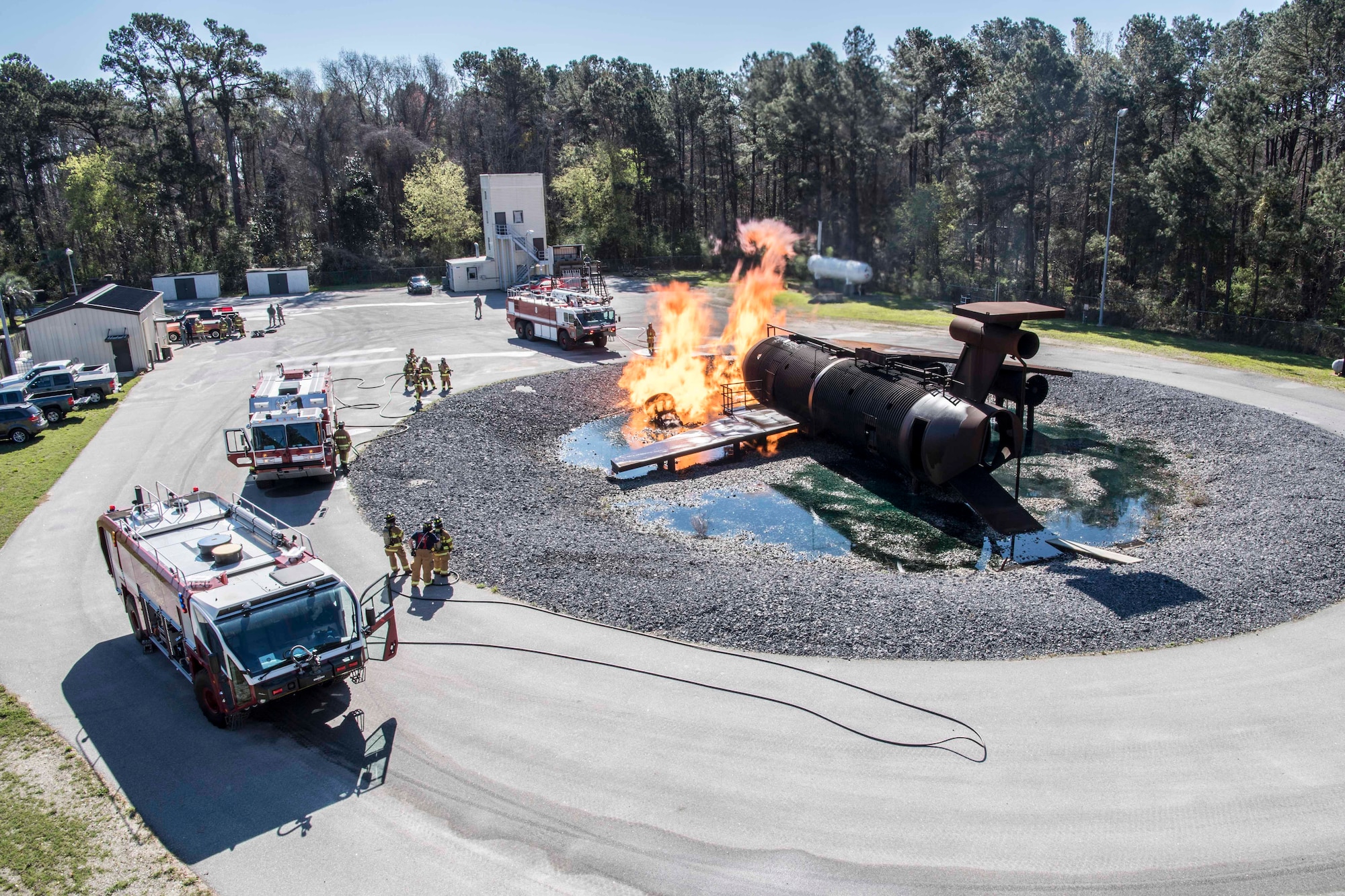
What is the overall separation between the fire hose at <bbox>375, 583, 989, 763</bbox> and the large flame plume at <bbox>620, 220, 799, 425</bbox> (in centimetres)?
1658

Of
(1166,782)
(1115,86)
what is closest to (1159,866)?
(1166,782)

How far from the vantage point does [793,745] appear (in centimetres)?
1320

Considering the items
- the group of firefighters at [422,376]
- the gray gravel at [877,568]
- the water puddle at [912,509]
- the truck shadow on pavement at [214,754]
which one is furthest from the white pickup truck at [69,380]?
the truck shadow on pavement at [214,754]

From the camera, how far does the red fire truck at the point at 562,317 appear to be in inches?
1710

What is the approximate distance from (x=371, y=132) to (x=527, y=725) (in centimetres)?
8574

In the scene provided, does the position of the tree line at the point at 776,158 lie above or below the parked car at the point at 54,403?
above

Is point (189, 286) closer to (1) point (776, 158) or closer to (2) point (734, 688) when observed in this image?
(1) point (776, 158)

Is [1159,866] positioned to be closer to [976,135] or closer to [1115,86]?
[1115,86]

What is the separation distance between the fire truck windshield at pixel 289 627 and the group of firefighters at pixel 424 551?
15.5 feet

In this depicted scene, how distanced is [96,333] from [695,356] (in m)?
28.3

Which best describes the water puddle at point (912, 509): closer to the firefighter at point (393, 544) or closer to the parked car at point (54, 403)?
the firefighter at point (393, 544)

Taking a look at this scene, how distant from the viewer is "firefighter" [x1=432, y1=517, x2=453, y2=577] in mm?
18766

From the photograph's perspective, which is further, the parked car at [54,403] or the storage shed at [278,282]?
the storage shed at [278,282]

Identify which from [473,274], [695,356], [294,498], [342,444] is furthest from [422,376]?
[473,274]
